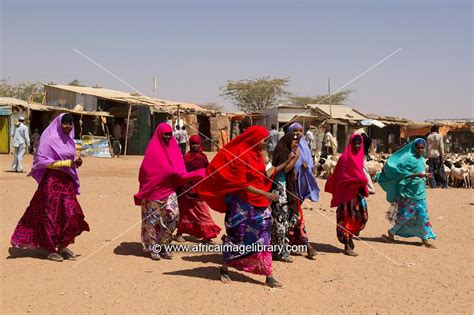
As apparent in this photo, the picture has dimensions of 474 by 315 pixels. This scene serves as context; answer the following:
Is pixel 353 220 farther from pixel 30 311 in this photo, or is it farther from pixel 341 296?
pixel 30 311

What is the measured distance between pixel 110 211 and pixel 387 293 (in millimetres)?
5629

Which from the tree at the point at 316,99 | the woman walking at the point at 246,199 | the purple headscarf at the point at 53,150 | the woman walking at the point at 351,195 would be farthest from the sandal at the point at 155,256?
the tree at the point at 316,99

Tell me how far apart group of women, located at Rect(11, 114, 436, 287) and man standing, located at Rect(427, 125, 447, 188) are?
652 cm

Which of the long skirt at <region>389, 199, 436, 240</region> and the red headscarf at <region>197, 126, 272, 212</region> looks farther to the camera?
the long skirt at <region>389, 199, 436, 240</region>

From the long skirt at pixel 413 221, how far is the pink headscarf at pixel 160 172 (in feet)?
10.2

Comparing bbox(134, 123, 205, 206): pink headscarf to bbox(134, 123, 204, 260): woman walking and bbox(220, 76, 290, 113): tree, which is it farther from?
bbox(220, 76, 290, 113): tree

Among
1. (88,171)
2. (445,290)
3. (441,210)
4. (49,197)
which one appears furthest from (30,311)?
(88,171)

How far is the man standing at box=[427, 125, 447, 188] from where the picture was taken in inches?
523

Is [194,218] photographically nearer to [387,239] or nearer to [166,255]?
[166,255]

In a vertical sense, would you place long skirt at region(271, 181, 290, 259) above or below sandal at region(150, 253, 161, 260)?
above

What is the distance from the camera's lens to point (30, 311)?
415 cm

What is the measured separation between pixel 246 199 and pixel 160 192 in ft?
4.50

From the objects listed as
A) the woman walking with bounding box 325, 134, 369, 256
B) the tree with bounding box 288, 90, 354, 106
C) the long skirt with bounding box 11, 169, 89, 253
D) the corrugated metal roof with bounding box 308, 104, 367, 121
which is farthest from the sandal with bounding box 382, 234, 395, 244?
the tree with bounding box 288, 90, 354, 106

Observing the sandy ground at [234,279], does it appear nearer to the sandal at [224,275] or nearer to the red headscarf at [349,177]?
the sandal at [224,275]
